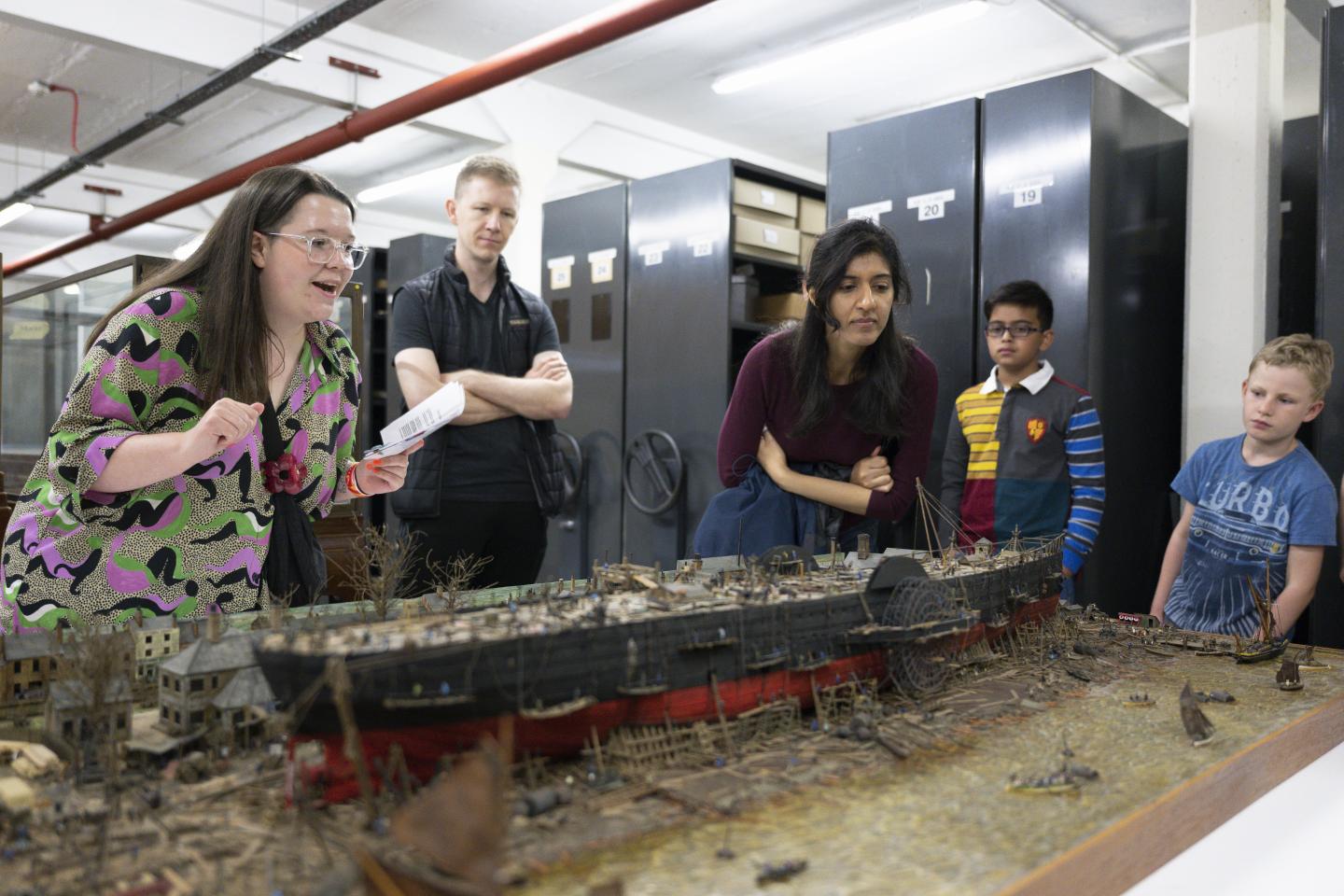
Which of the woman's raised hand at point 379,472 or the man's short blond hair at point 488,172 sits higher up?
the man's short blond hair at point 488,172

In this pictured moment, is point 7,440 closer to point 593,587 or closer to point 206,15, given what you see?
point 206,15

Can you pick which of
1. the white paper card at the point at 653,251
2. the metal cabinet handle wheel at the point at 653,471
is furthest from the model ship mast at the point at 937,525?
the white paper card at the point at 653,251

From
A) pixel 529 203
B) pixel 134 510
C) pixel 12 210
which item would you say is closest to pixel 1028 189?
pixel 134 510

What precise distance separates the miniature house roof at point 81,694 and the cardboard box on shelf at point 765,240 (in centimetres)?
542

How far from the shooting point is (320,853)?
1467 mm

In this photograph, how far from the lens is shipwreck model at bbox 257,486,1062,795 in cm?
167

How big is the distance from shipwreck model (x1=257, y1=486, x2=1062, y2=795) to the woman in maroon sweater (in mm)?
609

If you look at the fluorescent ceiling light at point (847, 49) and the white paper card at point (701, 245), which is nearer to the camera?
the white paper card at point (701, 245)

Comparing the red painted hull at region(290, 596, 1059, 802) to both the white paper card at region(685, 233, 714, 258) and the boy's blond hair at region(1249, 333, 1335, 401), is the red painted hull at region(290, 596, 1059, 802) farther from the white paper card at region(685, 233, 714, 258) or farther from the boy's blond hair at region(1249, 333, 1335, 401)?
the white paper card at region(685, 233, 714, 258)

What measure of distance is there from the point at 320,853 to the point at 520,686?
0.45 metres

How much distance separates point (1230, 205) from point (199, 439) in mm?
5361

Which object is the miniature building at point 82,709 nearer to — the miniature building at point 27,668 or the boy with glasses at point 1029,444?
the miniature building at point 27,668

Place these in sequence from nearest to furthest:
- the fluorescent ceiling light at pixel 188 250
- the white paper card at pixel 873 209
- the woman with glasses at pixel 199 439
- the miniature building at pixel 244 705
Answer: the miniature building at pixel 244 705, the woman with glasses at pixel 199 439, the fluorescent ceiling light at pixel 188 250, the white paper card at pixel 873 209

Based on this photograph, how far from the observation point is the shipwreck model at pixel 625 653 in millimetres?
1668
